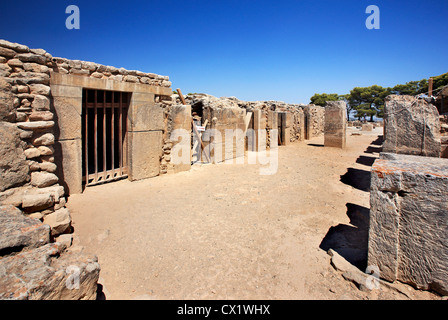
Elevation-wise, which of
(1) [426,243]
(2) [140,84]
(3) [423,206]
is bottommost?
(1) [426,243]

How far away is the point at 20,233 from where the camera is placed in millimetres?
2494

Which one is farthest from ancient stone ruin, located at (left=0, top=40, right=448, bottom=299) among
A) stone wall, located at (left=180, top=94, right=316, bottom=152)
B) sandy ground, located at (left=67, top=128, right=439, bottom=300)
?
stone wall, located at (left=180, top=94, right=316, bottom=152)

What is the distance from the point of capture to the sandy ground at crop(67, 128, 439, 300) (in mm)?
2932

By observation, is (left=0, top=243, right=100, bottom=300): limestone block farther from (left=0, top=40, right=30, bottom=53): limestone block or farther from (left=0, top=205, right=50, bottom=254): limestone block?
(left=0, top=40, right=30, bottom=53): limestone block

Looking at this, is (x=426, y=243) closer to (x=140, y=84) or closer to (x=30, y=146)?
(x=30, y=146)

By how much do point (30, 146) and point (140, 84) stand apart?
318 cm

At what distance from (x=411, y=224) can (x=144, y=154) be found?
241 inches

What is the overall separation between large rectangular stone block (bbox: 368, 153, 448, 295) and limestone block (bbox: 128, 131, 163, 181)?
572 centimetres

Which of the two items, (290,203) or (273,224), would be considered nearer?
(273,224)

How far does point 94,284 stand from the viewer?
2.31 meters

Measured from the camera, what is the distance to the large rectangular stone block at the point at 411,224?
2.50 meters

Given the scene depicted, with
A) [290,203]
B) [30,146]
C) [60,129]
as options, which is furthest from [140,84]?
[290,203]

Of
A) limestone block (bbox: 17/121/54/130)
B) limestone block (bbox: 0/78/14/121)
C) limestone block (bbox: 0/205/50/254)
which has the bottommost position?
limestone block (bbox: 0/205/50/254)
